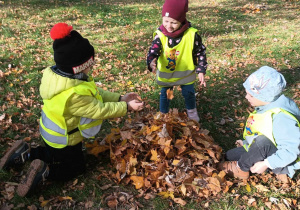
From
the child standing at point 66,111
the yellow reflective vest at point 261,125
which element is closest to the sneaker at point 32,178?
the child standing at point 66,111

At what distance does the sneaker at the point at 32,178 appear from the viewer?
98.7 inches

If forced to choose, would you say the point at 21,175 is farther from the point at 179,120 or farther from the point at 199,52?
the point at 199,52

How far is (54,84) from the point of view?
2.45 metres

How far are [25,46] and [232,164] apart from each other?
20.0 feet

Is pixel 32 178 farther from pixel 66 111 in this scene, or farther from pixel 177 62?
pixel 177 62

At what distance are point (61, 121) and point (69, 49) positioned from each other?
0.79 metres

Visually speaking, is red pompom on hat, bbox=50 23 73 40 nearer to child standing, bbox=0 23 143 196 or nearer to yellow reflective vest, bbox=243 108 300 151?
child standing, bbox=0 23 143 196

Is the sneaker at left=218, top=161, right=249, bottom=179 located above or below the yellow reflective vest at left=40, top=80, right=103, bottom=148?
below

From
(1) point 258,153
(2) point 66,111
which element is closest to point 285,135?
(1) point 258,153

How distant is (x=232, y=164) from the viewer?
309cm

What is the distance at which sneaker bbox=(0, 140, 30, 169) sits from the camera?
9.37 feet

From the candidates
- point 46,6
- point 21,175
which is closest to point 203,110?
point 21,175

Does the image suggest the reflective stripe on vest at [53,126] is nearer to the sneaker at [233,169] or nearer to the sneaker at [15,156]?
the sneaker at [15,156]

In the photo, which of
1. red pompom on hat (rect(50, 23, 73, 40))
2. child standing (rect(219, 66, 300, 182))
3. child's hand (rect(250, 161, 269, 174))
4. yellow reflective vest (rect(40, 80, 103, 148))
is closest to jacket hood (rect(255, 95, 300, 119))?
child standing (rect(219, 66, 300, 182))
